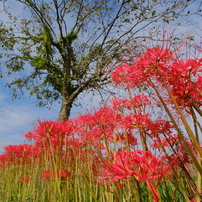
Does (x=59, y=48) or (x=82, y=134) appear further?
(x=59, y=48)

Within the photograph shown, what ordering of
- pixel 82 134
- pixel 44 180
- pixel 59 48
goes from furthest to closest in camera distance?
pixel 59 48 < pixel 44 180 < pixel 82 134

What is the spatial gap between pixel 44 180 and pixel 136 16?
6.91 m

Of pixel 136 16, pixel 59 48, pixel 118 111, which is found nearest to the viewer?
pixel 118 111

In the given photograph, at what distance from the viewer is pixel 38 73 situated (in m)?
12.3

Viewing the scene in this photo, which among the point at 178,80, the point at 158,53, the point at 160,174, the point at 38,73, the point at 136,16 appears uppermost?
the point at 38,73

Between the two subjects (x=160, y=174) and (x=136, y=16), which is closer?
(x=160, y=174)

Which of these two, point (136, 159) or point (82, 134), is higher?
point (82, 134)

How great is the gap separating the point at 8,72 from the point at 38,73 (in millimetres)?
1563

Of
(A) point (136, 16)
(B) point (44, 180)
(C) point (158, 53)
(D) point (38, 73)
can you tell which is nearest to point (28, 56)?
(D) point (38, 73)

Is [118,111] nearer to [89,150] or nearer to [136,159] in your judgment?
[89,150]

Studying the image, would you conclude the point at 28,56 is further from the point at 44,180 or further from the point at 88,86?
the point at 44,180

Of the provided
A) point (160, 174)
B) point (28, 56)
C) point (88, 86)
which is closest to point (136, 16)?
point (88, 86)

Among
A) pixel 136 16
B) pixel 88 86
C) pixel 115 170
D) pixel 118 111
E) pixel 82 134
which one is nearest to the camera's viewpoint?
pixel 115 170

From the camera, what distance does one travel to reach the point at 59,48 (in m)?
11.8
